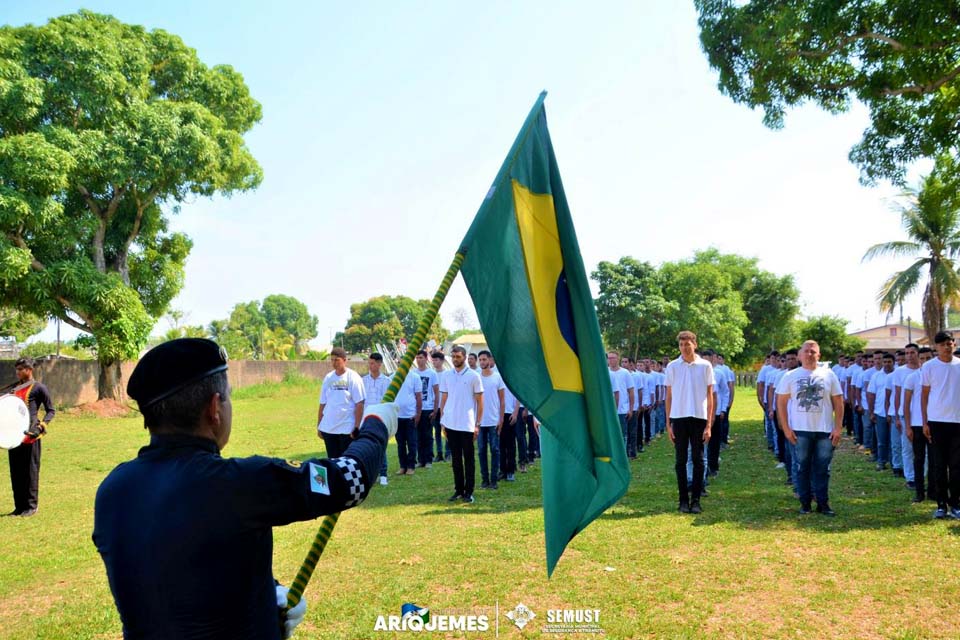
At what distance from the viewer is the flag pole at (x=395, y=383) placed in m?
2.40

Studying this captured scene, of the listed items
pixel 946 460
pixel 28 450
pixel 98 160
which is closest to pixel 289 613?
pixel 946 460

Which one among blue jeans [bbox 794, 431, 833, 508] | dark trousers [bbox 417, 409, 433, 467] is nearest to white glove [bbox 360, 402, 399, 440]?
blue jeans [bbox 794, 431, 833, 508]

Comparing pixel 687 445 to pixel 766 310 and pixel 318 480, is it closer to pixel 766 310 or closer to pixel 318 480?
pixel 318 480

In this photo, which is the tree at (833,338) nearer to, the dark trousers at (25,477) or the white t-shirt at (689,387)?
the white t-shirt at (689,387)

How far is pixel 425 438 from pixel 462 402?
4152 millimetres

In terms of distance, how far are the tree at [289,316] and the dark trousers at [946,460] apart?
124 m

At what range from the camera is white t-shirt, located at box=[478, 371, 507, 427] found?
11039mm

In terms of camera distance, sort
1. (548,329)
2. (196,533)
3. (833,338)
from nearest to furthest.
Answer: (196,533), (548,329), (833,338)

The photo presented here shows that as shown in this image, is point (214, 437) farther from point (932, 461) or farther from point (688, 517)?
point (932, 461)

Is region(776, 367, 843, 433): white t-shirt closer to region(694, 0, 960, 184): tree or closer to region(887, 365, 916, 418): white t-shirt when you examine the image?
region(887, 365, 916, 418): white t-shirt

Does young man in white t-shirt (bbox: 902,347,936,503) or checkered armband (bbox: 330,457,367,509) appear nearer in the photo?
checkered armband (bbox: 330,457,367,509)

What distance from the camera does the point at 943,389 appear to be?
793 centimetres

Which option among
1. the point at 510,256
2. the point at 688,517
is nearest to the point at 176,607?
the point at 510,256

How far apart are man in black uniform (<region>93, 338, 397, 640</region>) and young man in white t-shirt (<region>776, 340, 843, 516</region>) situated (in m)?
7.63
